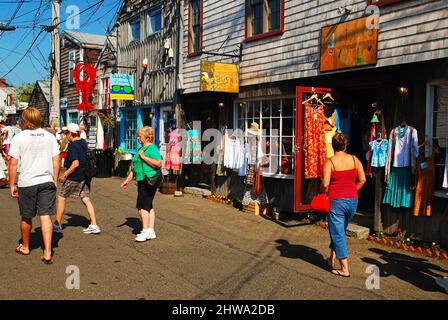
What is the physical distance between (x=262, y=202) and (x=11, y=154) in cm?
542

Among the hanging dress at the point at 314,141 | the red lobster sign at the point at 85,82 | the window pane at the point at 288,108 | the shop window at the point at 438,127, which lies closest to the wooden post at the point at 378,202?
the shop window at the point at 438,127

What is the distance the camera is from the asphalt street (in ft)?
16.1

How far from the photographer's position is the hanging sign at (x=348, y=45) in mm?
7445

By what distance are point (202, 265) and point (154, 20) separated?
36.5 ft

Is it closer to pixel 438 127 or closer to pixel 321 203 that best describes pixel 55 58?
pixel 321 203

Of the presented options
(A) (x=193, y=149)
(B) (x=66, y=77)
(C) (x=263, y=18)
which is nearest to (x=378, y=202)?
(C) (x=263, y=18)

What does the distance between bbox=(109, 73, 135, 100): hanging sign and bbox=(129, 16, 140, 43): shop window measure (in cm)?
152

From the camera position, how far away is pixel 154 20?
14992 mm

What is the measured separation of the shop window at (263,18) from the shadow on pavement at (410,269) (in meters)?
5.16

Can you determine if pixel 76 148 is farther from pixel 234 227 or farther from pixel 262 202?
pixel 262 202

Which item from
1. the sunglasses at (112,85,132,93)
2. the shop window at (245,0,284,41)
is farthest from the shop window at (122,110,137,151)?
the shop window at (245,0,284,41)

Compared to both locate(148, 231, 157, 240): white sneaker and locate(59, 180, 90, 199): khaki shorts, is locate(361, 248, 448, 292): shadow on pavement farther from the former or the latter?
locate(59, 180, 90, 199): khaki shorts
